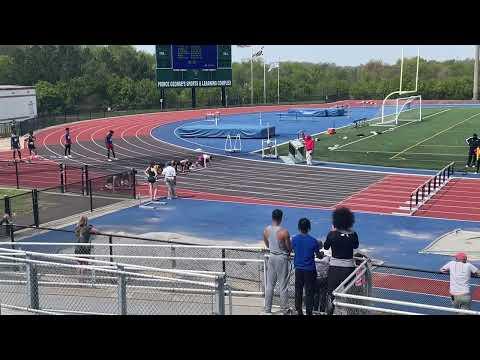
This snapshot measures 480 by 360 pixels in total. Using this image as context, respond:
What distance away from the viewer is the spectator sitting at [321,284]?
8.67 m

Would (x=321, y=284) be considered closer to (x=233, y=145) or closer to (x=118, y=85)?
(x=233, y=145)

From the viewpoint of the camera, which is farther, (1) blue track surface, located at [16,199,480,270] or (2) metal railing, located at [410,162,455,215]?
(2) metal railing, located at [410,162,455,215]

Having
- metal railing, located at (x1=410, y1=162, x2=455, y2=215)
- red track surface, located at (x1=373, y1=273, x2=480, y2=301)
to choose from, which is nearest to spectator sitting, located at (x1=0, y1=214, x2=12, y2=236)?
red track surface, located at (x1=373, y1=273, x2=480, y2=301)

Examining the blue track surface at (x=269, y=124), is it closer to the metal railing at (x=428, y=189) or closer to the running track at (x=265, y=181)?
the running track at (x=265, y=181)

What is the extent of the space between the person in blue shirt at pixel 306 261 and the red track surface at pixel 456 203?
1236 cm

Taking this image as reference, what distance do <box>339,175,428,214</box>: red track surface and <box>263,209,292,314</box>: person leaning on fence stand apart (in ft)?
41.1

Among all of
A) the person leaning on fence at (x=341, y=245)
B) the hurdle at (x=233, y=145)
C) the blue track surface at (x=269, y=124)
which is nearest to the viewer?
the person leaning on fence at (x=341, y=245)

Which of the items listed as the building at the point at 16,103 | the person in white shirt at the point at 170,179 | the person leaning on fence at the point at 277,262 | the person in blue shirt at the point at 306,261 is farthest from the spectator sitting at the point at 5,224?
the building at the point at 16,103

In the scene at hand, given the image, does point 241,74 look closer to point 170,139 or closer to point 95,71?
point 95,71

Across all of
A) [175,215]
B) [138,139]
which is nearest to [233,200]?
[175,215]

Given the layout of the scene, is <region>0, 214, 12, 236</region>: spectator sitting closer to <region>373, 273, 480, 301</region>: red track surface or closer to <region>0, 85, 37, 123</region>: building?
<region>373, 273, 480, 301</region>: red track surface

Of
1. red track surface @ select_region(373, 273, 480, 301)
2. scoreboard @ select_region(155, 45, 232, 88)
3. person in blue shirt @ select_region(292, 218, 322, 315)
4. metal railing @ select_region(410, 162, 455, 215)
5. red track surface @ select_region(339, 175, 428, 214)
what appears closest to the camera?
person in blue shirt @ select_region(292, 218, 322, 315)

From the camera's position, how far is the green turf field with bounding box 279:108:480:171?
3086cm
